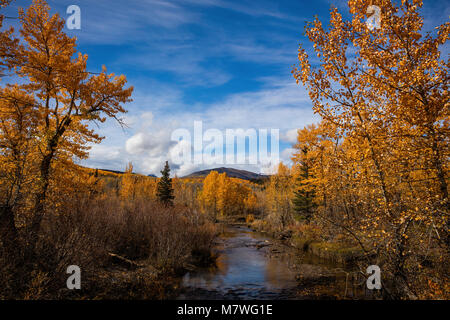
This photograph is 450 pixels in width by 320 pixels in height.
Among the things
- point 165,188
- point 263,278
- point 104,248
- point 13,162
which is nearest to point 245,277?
point 263,278

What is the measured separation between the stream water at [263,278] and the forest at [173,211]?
1.34 meters

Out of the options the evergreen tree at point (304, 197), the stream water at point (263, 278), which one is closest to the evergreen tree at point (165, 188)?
the evergreen tree at point (304, 197)

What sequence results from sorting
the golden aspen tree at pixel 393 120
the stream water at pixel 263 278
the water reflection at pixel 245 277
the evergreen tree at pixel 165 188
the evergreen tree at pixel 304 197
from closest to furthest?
the golden aspen tree at pixel 393 120, the stream water at pixel 263 278, the water reflection at pixel 245 277, the evergreen tree at pixel 304 197, the evergreen tree at pixel 165 188

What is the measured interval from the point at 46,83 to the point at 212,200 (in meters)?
40.2

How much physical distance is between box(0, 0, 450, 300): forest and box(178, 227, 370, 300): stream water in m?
1.34

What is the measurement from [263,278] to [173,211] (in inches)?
333

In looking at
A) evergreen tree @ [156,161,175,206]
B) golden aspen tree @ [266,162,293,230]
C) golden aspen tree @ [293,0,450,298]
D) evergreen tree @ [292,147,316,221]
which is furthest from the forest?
evergreen tree @ [156,161,175,206]

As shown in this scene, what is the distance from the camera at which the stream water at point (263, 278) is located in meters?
10.3

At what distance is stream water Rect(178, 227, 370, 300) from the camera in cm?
1025
